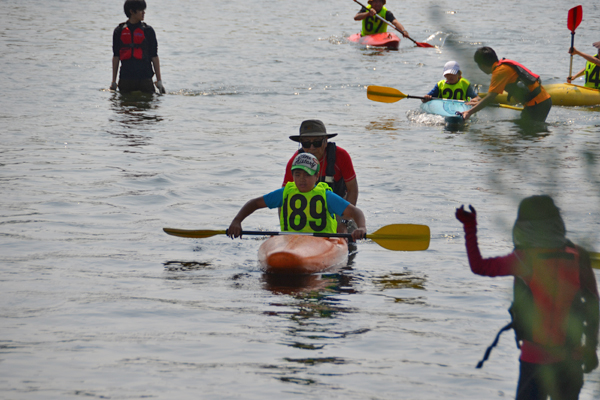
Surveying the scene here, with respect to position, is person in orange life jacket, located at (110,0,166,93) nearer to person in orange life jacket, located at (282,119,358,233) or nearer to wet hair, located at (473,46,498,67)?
person in orange life jacket, located at (282,119,358,233)

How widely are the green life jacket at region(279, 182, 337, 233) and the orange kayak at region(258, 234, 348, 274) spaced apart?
10 cm

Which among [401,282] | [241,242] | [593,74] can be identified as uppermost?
[593,74]

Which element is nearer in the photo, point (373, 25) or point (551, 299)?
point (551, 299)

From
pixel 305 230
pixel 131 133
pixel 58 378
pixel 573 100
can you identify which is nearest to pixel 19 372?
pixel 58 378

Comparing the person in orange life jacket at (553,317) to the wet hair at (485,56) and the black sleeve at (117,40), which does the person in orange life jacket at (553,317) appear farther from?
the black sleeve at (117,40)

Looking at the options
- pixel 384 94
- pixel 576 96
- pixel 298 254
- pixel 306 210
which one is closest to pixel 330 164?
pixel 306 210

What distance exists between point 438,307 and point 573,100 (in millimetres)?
9652

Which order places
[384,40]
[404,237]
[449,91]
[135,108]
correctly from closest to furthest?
[404,237]
[449,91]
[135,108]
[384,40]

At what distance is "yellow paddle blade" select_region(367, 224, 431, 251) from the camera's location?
18.7ft

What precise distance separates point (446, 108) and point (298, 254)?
286 inches

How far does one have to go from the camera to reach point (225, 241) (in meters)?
7.12

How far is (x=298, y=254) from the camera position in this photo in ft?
19.1

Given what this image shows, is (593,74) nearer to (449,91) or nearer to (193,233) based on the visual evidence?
(449,91)

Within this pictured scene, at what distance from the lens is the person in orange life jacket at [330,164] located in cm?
643
